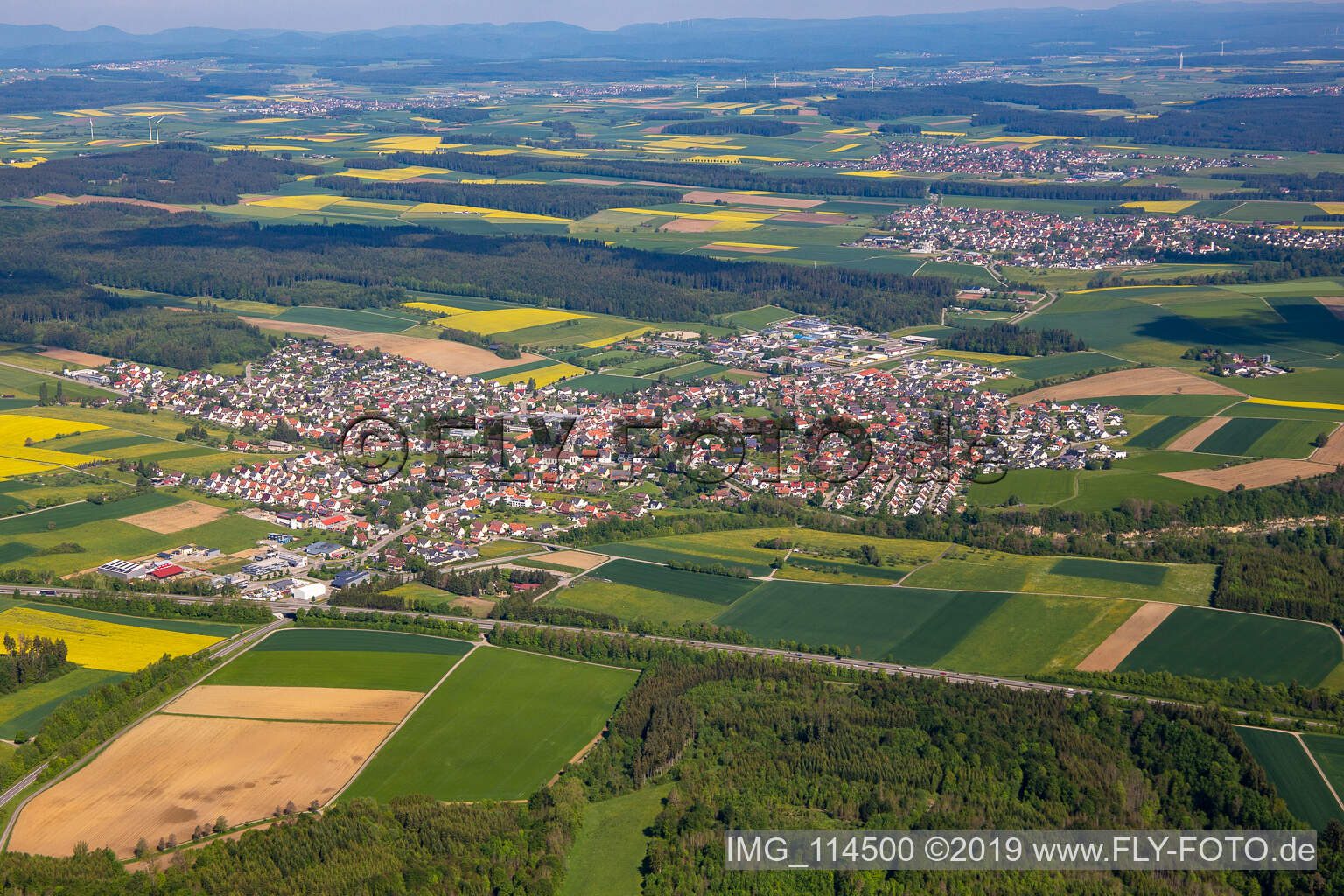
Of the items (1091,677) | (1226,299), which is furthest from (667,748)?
(1226,299)

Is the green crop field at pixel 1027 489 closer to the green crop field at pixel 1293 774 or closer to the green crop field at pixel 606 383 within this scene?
the green crop field at pixel 1293 774

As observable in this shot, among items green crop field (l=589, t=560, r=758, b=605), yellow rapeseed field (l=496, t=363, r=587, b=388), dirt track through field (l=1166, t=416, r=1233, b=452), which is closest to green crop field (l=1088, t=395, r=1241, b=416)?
dirt track through field (l=1166, t=416, r=1233, b=452)

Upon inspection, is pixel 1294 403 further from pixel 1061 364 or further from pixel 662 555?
pixel 662 555

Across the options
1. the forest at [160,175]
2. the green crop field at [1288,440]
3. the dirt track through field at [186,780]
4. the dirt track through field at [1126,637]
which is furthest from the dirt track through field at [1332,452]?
the forest at [160,175]

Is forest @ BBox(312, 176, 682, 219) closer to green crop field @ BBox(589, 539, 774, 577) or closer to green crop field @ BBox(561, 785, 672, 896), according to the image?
green crop field @ BBox(589, 539, 774, 577)

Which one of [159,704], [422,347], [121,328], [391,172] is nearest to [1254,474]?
[159,704]

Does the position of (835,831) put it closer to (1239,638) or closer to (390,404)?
(1239,638)
